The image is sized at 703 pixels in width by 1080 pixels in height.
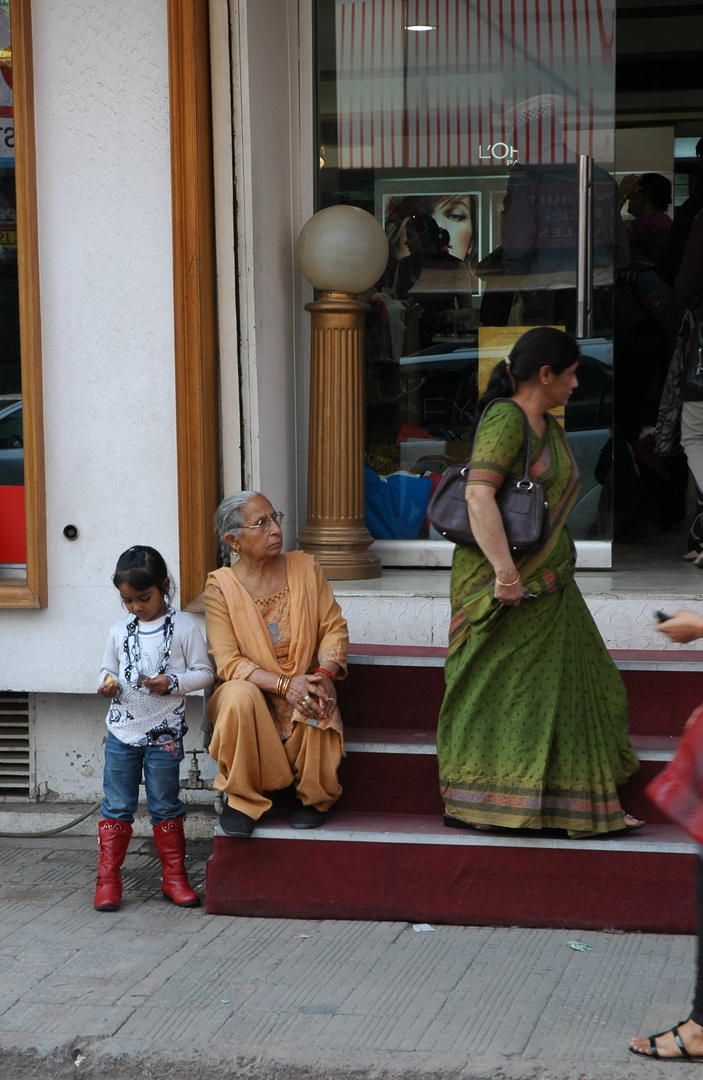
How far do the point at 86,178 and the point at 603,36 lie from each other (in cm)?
235

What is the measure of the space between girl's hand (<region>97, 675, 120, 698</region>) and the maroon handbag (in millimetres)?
1159

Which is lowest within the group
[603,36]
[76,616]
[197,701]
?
[197,701]

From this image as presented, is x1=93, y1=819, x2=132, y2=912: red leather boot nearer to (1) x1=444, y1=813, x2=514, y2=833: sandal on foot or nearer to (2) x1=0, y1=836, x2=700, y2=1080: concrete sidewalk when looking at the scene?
(2) x1=0, y1=836, x2=700, y2=1080: concrete sidewalk

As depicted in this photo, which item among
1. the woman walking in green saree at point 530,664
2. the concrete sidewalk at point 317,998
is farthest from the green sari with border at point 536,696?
the concrete sidewalk at point 317,998

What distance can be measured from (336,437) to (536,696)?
1.67 m

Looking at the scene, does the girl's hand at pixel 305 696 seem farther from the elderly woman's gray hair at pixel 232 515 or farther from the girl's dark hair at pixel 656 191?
the girl's dark hair at pixel 656 191

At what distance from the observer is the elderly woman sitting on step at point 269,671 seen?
3865mm

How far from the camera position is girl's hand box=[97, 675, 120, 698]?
12.9 ft

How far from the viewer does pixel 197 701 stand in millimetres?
4820

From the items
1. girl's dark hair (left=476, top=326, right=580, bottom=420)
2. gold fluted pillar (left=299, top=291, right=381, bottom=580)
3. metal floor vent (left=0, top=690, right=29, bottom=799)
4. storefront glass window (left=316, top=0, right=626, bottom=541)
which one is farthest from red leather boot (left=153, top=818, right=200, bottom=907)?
storefront glass window (left=316, top=0, right=626, bottom=541)

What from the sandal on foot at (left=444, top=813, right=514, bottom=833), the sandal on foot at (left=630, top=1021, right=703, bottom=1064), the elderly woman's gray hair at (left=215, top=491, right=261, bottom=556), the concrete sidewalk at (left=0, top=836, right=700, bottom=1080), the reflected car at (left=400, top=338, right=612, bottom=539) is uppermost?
the reflected car at (left=400, top=338, right=612, bottom=539)

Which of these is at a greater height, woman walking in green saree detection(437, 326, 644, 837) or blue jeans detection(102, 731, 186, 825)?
woman walking in green saree detection(437, 326, 644, 837)

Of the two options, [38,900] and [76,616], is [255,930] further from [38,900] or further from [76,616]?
[76,616]

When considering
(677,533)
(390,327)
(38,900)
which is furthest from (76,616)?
(677,533)
